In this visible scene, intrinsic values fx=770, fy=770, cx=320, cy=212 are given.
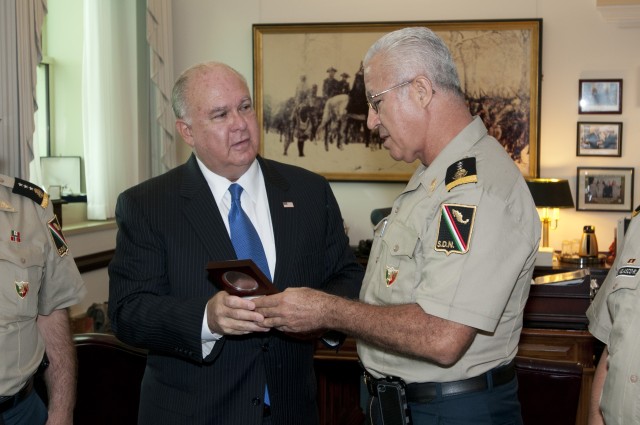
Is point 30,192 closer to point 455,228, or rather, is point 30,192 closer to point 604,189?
point 455,228

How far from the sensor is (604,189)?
6562 millimetres

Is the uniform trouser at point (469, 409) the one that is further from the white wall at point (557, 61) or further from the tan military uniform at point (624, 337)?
the white wall at point (557, 61)

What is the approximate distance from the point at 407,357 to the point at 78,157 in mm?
4452

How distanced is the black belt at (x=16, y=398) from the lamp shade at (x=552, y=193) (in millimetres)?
4665

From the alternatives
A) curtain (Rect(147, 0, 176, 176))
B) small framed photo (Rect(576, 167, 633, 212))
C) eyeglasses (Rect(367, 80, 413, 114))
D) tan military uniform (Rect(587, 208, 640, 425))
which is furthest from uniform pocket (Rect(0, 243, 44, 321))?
small framed photo (Rect(576, 167, 633, 212))

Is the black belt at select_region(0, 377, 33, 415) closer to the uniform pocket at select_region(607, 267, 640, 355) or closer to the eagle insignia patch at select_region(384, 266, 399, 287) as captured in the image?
the eagle insignia patch at select_region(384, 266, 399, 287)

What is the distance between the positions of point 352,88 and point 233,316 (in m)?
4.95

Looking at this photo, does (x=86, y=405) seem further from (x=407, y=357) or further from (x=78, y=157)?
(x=78, y=157)

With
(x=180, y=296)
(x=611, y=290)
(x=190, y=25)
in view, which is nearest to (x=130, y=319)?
(x=180, y=296)

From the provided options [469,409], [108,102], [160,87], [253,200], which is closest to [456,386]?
[469,409]

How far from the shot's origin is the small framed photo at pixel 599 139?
6531 mm

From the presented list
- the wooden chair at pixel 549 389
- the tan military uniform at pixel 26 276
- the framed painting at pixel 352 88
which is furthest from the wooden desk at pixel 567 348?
the framed painting at pixel 352 88

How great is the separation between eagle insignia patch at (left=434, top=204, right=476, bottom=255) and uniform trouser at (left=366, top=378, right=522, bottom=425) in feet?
1.25

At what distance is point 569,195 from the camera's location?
6.19 meters
